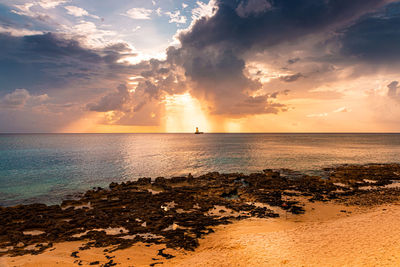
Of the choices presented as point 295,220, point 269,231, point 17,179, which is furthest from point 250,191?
point 17,179

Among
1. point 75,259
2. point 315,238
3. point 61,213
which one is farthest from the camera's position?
point 61,213

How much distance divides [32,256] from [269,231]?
1941cm

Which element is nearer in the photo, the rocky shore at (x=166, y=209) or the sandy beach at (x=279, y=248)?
the sandy beach at (x=279, y=248)

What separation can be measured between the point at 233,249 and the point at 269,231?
191 inches

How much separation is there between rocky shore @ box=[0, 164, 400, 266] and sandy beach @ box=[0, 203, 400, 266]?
2.67 ft

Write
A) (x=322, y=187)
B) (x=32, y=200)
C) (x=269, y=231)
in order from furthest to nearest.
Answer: (x=322, y=187), (x=32, y=200), (x=269, y=231)

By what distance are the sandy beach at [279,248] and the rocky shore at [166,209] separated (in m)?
0.82

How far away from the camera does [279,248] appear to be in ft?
52.3

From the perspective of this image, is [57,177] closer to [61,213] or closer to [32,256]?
[61,213]

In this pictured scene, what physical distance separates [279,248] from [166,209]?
569 inches

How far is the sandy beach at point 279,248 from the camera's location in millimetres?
14281

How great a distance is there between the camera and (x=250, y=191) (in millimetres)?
33375

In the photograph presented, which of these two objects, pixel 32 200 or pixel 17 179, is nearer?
pixel 32 200

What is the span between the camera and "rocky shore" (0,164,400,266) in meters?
18.9
